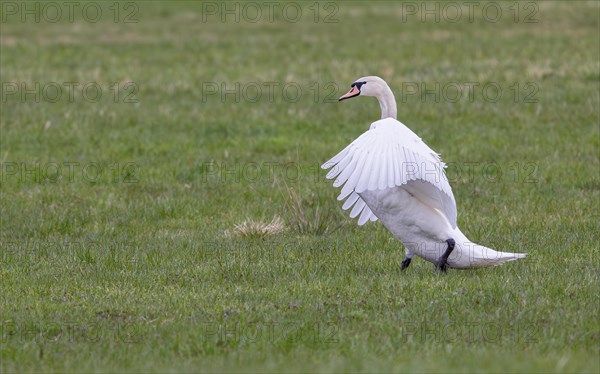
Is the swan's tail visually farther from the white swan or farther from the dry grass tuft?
the dry grass tuft

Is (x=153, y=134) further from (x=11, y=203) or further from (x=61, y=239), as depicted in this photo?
(x=61, y=239)

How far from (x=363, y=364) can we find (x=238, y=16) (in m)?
27.8

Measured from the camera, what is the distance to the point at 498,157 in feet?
48.6

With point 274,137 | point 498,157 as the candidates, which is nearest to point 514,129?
point 498,157

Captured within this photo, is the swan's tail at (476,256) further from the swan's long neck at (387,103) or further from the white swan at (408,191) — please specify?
the swan's long neck at (387,103)

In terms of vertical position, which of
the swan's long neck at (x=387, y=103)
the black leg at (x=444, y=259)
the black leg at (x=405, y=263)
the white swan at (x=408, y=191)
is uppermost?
the swan's long neck at (x=387, y=103)

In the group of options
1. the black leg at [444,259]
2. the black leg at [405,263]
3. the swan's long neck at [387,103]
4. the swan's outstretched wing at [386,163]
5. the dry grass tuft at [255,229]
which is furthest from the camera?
the dry grass tuft at [255,229]

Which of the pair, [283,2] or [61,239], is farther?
[283,2]

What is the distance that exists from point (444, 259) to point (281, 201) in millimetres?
4255

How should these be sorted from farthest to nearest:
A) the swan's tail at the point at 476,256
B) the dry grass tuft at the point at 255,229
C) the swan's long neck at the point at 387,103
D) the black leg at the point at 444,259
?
1. the dry grass tuft at the point at 255,229
2. the swan's long neck at the point at 387,103
3. the black leg at the point at 444,259
4. the swan's tail at the point at 476,256

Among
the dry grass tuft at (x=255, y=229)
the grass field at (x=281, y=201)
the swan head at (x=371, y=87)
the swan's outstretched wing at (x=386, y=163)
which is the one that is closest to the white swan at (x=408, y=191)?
the swan's outstretched wing at (x=386, y=163)

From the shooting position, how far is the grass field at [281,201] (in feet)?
23.2

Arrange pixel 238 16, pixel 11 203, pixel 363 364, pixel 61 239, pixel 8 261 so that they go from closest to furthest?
pixel 363 364
pixel 8 261
pixel 61 239
pixel 11 203
pixel 238 16

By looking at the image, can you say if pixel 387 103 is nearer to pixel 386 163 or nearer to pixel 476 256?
pixel 386 163
